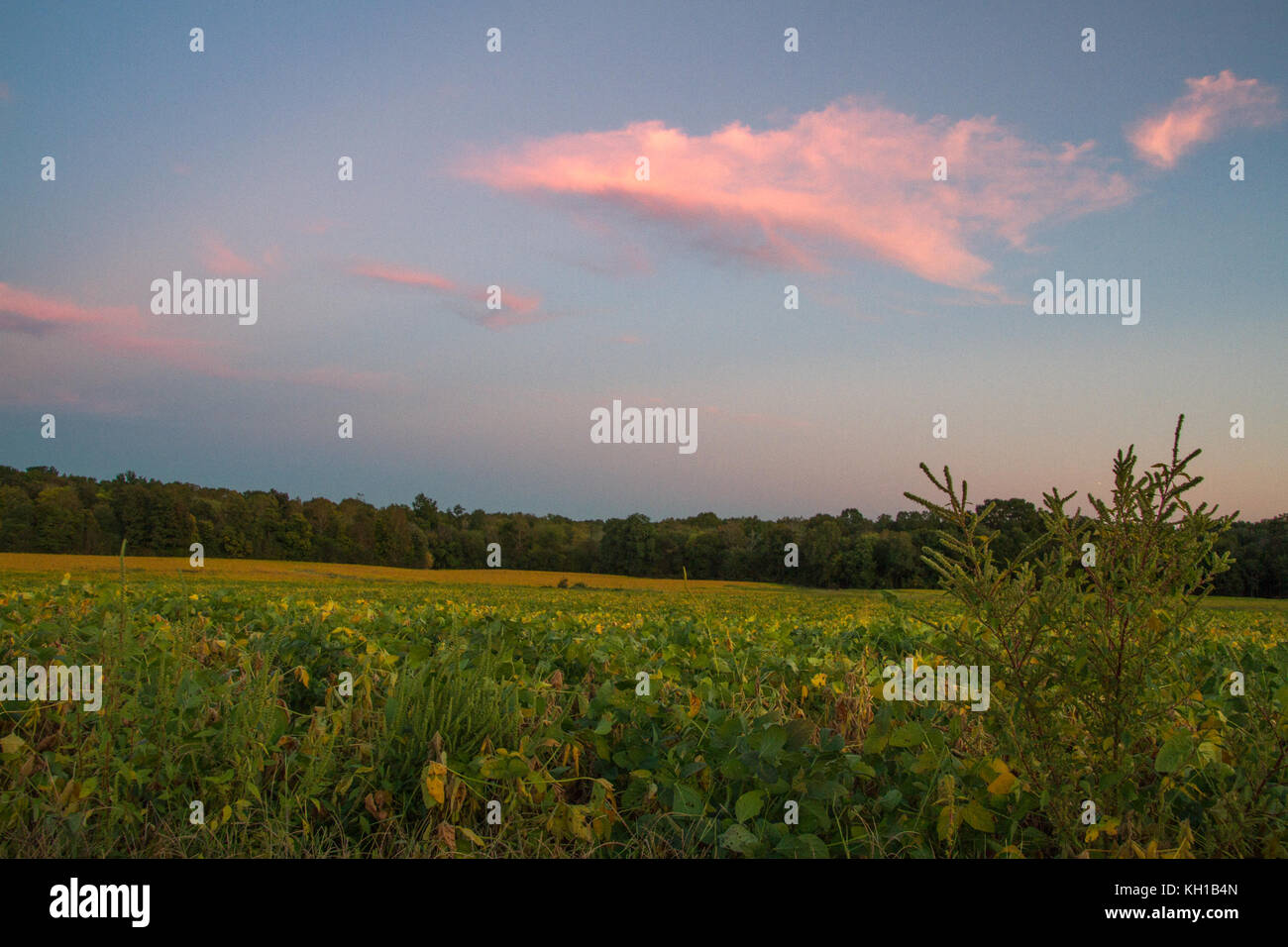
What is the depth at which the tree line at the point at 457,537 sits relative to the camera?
189 ft

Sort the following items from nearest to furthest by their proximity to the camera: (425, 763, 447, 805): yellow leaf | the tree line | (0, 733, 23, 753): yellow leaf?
(425, 763, 447, 805): yellow leaf → (0, 733, 23, 753): yellow leaf → the tree line

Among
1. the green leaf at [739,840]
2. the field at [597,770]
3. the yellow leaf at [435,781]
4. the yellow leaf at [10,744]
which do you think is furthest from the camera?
the yellow leaf at [10,744]

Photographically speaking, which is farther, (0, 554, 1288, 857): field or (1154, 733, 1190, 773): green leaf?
(0, 554, 1288, 857): field

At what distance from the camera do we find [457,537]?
68.8 metres

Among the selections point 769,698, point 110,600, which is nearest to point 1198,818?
point 769,698

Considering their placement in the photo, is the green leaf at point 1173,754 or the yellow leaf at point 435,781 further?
the yellow leaf at point 435,781

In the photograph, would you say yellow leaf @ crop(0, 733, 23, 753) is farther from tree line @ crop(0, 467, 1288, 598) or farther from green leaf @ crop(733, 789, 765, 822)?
tree line @ crop(0, 467, 1288, 598)

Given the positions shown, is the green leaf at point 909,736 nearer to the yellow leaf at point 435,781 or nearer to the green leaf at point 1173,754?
the green leaf at point 1173,754

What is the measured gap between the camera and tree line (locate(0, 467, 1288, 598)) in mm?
57594

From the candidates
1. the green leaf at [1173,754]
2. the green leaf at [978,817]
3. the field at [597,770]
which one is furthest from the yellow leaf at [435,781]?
the green leaf at [1173,754]

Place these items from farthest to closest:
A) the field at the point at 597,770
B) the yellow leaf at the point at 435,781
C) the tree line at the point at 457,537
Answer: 1. the tree line at the point at 457,537
2. the yellow leaf at the point at 435,781
3. the field at the point at 597,770

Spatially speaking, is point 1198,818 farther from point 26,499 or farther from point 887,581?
point 26,499

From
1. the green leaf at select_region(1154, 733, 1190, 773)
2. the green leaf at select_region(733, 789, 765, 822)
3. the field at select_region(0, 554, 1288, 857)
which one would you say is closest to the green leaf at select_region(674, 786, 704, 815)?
the field at select_region(0, 554, 1288, 857)

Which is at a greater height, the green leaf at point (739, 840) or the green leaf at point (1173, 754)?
the green leaf at point (1173, 754)
